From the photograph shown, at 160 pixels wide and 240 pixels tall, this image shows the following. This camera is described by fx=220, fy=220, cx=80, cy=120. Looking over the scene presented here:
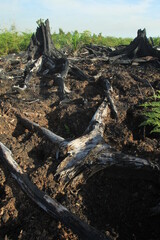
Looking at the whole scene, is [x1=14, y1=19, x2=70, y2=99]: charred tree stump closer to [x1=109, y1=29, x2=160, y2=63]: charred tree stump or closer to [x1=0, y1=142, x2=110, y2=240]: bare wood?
[x1=109, y1=29, x2=160, y2=63]: charred tree stump

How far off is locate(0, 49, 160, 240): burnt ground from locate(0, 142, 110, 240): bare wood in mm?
98

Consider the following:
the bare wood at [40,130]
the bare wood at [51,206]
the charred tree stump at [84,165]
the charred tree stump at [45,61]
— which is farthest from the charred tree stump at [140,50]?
the bare wood at [51,206]

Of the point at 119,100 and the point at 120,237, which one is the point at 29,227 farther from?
the point at 119,100

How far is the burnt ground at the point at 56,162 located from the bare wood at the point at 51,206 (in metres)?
0.10

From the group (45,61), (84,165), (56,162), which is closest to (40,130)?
(56,162)

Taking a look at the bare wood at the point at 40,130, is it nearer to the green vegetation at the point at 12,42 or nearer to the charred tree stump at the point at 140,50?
the charred tree stump at the point at 140,50

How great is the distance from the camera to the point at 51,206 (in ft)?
8.75

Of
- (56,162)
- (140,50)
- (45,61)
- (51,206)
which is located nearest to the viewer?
(51,206)

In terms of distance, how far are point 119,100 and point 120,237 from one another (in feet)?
10.5

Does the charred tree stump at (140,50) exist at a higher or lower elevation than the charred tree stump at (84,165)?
higher

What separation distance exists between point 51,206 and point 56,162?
0.78 m

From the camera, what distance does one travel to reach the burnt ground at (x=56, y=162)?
8.96 ft

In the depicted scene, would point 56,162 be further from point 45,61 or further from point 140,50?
point 140,50

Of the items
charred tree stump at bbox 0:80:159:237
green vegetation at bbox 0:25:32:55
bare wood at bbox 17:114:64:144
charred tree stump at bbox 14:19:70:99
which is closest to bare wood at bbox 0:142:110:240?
charred tree stump at bbox 0:80:159:237
